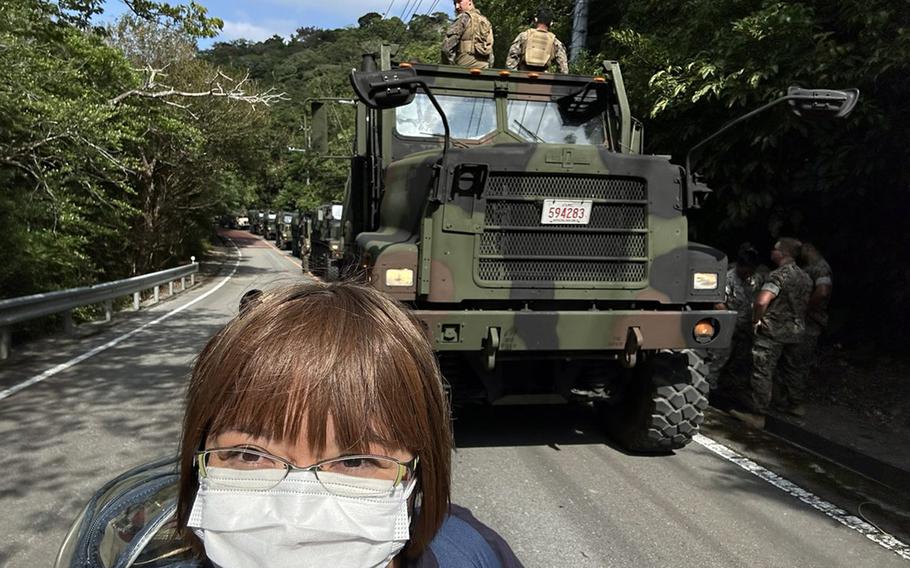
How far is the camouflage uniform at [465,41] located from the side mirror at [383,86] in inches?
114

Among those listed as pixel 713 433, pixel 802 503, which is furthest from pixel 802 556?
pixel 713 433

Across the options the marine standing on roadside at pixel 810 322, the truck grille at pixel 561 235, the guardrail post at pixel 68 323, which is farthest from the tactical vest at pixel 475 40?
the guardrail post at pixel 68 323

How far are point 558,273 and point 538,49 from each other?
2.85 meters

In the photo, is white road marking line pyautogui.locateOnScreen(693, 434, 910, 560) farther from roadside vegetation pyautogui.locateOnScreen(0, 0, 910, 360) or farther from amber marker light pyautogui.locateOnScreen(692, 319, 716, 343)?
roadside vegetation pyautogui.locateOnScreen(0, 0, 910, 360)

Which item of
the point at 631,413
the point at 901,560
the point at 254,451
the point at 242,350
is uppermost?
the point at 242,350

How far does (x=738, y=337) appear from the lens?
770cm

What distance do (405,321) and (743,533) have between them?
3.22 m

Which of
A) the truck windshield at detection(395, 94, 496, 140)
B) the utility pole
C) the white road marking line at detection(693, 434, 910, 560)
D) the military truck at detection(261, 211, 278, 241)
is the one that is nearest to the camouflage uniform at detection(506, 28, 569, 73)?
the truck windshield at detection(395, 94, 496, 140)

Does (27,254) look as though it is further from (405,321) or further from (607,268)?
(405,321)

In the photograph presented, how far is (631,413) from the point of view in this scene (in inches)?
201

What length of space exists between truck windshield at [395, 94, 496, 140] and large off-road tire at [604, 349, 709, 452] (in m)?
2.40

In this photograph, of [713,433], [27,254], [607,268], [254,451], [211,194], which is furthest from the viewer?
[211,194]

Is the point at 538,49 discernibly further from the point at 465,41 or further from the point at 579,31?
the point at 579,31

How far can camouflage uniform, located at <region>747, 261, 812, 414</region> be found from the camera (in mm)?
6207
